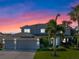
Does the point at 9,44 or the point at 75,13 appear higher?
the point at 75,13

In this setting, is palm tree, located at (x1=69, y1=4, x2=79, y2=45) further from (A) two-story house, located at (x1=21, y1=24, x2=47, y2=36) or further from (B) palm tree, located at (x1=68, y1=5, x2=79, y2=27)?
(A) two-story house, located at (x1=21, y1=24, x2=47, y2=36)

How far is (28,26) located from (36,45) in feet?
65.3

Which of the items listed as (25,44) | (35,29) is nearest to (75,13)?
(25,44)

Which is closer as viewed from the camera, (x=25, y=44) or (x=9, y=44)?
(x=9, y=44)

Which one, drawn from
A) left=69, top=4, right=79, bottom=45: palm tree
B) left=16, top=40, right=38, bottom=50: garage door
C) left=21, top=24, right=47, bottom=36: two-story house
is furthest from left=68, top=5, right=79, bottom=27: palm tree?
left=21, top=24, right=47, bottom=36: two-story house

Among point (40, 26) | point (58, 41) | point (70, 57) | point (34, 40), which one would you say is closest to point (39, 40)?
point (34, 40)

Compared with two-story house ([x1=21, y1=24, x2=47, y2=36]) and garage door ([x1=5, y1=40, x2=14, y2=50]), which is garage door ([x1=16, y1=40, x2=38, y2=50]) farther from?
two-story house ([x1=21, y1=24, x2=47, y2=36])

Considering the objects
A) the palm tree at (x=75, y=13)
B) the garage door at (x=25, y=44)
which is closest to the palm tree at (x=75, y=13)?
the palm tree at (x=75, y=13)

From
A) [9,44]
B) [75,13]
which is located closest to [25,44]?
[9,44]

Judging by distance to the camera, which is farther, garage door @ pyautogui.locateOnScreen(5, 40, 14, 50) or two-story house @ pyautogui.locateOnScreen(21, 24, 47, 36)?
two-story house @ pyautogui.locateOnScreen(21, 24, 47, 36)

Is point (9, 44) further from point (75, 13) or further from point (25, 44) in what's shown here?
point (75, 13)

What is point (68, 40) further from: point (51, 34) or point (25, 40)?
point (51, 34)

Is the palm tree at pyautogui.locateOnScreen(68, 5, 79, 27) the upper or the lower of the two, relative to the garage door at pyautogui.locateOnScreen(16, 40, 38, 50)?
upper

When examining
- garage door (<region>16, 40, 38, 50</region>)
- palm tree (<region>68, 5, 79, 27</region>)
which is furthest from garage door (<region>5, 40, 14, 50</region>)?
palm tree (<region>68, 5, 79, 27</region>)
